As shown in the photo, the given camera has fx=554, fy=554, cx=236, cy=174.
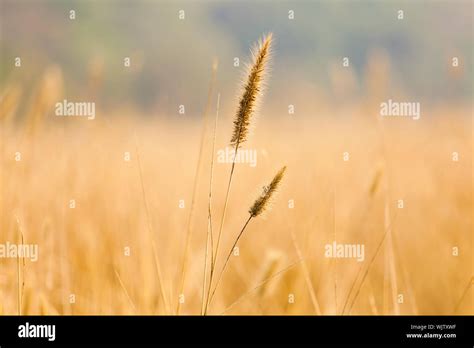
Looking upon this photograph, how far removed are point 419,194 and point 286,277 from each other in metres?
1.22

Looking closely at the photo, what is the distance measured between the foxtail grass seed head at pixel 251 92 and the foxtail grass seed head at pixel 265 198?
0.12 metres

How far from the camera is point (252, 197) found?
129 cm

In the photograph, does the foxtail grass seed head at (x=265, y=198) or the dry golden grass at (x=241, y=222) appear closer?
the foxtail grass seed head at (x=265, y=198)

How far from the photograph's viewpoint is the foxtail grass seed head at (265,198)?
3.92 feet

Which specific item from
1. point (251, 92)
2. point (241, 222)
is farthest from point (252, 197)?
point (241, 222)

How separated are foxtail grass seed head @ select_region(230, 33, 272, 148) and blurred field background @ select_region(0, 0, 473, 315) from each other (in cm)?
8

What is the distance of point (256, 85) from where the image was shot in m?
1.29

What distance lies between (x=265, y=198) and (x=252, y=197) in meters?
0.10
